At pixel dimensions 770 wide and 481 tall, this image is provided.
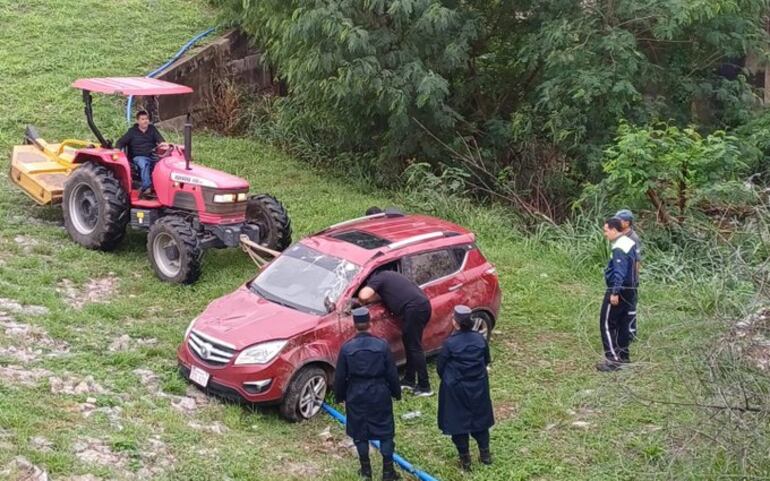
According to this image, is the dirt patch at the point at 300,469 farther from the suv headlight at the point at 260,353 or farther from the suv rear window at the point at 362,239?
the suv rear window at the point at 362,239

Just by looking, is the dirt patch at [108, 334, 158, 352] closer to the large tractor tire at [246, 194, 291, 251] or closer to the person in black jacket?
the large tractor tire at [246, 194, 291, 251]

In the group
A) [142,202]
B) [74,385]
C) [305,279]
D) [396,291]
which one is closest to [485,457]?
[396,291]

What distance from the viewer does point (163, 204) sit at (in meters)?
11.0

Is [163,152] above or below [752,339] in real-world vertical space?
below

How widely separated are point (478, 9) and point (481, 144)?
Result: 251 centimetres

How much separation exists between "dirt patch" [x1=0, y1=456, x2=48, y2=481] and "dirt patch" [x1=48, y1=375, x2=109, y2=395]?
1.32 meters

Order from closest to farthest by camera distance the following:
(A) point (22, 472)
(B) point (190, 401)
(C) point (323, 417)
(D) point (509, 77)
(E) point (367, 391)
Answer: (A) point (22, 472) < (E) point (367, 391) < (B) point (190, 401) < (C) point (323, 417) < (D) point (509, 77)

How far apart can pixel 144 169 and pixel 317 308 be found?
13.4ft

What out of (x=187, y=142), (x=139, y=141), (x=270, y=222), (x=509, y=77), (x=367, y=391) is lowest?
(x=270, y=222)

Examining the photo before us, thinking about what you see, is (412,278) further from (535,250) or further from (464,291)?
(535,250)

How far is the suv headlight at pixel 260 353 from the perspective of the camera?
770cm

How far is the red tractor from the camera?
10602mm

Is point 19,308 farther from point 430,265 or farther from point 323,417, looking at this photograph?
point 430,265

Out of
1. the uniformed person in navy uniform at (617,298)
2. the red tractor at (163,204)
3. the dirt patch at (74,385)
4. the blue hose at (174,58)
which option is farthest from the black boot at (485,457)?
the blue hose at (174,58)
